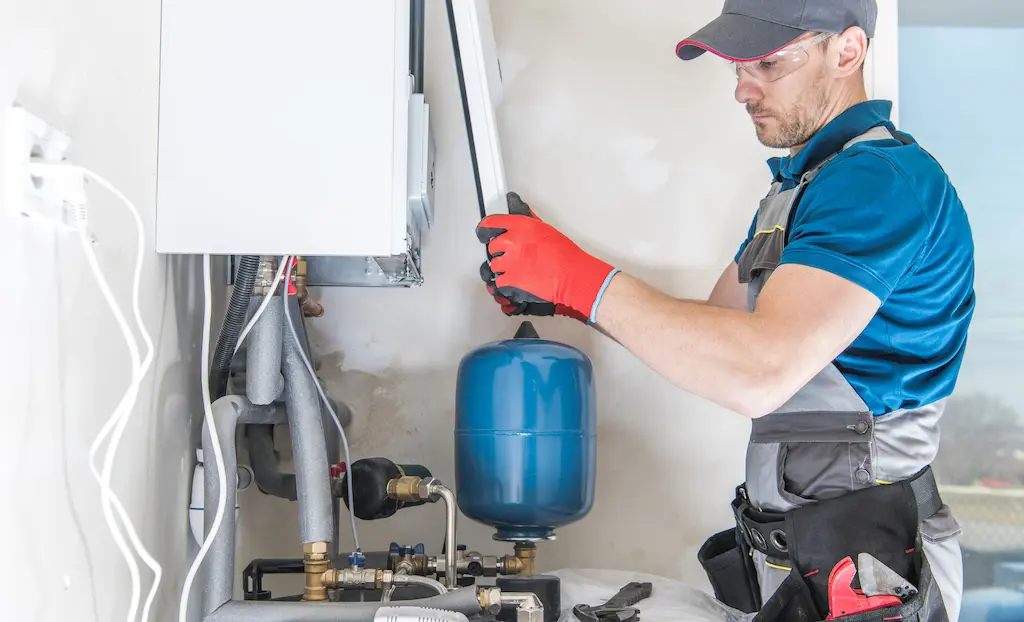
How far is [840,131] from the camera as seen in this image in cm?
117

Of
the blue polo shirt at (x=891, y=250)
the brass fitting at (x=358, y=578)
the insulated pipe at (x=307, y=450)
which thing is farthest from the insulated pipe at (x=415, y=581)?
the blue polo shirt at (x=891, y=250)

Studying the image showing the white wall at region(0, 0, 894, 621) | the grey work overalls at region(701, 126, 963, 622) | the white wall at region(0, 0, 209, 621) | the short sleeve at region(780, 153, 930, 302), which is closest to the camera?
the white wall at region(0, 0, 209, 621)

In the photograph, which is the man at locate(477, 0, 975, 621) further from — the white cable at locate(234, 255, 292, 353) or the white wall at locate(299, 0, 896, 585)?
the white wall at locate(299, 0, 896, 585)

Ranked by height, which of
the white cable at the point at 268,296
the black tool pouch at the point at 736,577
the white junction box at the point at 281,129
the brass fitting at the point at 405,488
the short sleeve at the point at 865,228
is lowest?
the black tool pouch at the point at 736,577

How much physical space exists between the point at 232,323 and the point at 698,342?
0.69m

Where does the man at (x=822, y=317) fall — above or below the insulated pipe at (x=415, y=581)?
above

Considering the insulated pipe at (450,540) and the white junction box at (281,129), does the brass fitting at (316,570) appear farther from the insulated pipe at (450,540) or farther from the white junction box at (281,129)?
the white junction box at (281,129)

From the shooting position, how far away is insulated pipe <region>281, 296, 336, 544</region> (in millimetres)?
1236

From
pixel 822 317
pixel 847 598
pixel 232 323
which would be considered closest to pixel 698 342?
pixel 822 317

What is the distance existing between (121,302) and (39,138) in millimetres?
292

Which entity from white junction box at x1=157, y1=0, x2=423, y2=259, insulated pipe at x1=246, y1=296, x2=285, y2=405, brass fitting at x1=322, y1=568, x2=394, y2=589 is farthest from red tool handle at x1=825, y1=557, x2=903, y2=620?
insulated pipe at x1=246, y1=296, x2=285, y2=405

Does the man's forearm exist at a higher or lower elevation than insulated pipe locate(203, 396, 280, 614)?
higher

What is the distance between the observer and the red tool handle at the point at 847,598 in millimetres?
1046

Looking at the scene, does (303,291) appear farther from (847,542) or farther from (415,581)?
(847,542)
